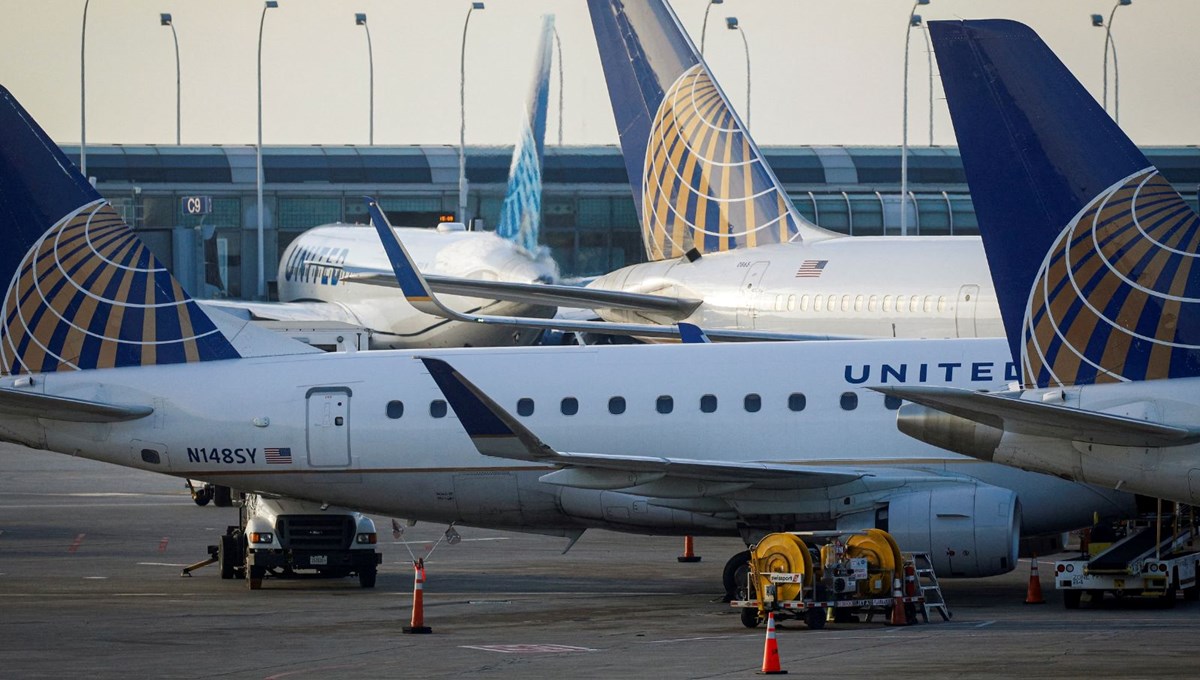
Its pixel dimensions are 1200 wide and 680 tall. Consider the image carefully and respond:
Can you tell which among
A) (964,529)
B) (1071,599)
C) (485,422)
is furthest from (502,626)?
(1071,599)

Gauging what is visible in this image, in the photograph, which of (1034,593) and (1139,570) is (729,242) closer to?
(1034,593)

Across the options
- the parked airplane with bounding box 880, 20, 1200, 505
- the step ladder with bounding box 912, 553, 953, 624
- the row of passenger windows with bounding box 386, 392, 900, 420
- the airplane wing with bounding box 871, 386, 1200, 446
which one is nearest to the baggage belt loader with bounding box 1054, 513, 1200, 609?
the step ladder with bounding box 912, 553, 953, 624

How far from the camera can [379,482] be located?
26703 mm

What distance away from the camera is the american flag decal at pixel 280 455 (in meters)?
26.8

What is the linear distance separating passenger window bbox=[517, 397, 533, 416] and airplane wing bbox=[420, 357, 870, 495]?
5.78ft

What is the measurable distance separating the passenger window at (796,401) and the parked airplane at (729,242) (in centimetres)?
975

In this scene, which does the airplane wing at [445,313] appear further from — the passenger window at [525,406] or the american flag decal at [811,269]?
the passenger window at [525,406]

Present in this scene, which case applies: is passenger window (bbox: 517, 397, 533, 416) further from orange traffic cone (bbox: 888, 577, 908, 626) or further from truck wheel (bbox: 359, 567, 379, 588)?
orange traffic cone (bbox: 888, 577, 908, 626)

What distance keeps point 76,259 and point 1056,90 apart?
50.4ft

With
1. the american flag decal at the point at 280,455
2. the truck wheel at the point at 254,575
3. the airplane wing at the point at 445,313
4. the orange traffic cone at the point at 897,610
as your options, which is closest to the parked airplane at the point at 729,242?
the airplane wing at the point at 445,313

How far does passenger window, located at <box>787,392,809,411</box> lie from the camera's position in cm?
2561

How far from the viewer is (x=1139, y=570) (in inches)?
927

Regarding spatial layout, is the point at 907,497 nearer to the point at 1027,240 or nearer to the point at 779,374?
the point at 779,374

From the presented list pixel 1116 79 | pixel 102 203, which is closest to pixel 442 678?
pixel 102 203
